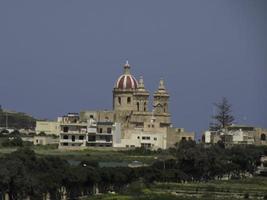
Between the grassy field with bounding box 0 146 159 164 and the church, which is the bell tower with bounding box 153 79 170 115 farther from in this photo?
the grassy field with bounding box 0 146 159 164

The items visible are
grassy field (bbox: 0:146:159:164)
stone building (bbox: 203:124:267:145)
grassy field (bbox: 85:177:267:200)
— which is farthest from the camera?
stone building (bbox: 203:124:267:145)

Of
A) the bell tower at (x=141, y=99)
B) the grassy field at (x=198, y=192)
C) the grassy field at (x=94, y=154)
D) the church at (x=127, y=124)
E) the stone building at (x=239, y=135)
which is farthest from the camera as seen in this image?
the stone building at (x=239, y=135)

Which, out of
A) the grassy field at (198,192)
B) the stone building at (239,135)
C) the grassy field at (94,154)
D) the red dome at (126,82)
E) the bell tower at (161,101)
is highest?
the red dome at (126,82)

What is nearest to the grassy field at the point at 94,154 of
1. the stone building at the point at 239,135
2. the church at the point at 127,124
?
the church at the point at 127,124

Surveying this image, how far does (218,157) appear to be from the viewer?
61.4 meters

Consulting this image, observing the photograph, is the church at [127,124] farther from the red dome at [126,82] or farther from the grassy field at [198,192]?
the grassy field at [198,192]

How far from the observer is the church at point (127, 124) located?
8062 centimetres

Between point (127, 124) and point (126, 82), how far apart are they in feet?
17.2

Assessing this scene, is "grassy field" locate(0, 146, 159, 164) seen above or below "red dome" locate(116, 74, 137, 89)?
below

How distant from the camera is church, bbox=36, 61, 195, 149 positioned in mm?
80625

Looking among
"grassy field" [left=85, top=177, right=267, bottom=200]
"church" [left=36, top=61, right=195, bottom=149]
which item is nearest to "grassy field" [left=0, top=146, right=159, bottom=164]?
"church" [left=36, top=61, right=195, bottom=149]

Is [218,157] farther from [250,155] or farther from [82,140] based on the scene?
[82,140]

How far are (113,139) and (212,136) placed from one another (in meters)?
14.4

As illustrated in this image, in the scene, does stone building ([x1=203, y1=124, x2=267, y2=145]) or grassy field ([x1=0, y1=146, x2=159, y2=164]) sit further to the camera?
stone building ([x1=203, y1=124, x2=267, y2=145])
